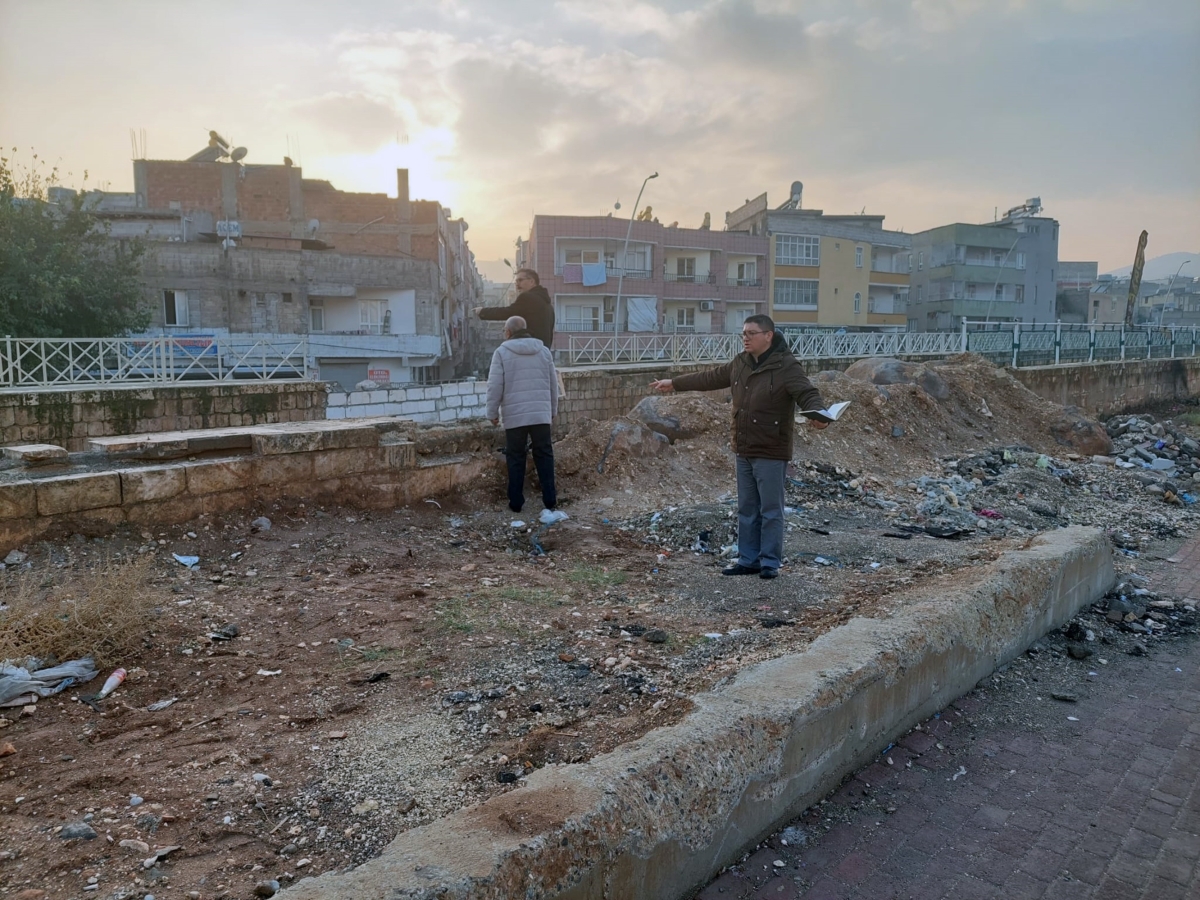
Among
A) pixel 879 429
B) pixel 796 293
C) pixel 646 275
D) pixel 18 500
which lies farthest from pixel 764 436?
pixel 796 293

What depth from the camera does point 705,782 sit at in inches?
98.0

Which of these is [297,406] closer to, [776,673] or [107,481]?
[107,481]

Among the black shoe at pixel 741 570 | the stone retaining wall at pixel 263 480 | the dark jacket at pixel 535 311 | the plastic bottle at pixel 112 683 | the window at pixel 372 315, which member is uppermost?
the window at pixel 372 315

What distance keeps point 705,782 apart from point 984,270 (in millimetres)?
56375

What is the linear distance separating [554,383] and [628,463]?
5.23 feet

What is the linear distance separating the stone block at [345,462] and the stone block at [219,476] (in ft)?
1.69

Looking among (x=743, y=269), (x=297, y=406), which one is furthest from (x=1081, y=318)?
(x=297, y=406)

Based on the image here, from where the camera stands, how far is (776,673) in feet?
10.2

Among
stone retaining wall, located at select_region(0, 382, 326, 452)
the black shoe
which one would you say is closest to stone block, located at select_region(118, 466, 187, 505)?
the black shoe

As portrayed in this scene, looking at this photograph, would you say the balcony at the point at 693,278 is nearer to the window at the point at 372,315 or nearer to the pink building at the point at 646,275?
the pink building at the point at 646,275

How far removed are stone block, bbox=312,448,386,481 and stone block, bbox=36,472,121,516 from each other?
4.60 ft

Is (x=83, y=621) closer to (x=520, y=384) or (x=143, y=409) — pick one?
(x=520, y=384)

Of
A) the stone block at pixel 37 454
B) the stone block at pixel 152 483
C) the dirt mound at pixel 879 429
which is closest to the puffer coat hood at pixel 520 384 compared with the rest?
the dirt mound at pixel 879 429

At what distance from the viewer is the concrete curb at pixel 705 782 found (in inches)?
77.4
